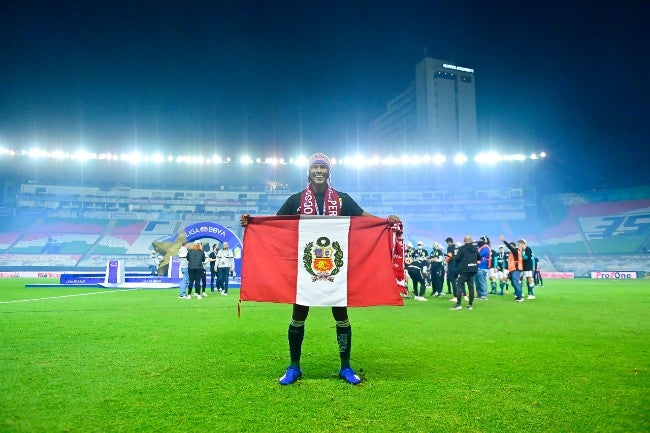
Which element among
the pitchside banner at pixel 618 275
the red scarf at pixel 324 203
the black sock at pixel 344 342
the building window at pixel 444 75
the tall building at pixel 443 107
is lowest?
the pitchside banner at pixel 618 275

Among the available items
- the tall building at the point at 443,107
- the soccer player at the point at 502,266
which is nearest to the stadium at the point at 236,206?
the tall building at the point at 443,107

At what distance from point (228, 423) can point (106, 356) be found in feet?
9.98

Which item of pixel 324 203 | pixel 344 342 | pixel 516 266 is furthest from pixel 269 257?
pixel 516 266

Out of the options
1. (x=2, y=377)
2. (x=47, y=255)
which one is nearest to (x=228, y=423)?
(x=2, y=377)

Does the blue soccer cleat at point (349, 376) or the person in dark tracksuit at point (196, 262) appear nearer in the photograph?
the blue soccer cleat at point (349, 376)

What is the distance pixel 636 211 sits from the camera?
45469 millimetres

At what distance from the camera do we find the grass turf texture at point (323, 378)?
296 cm

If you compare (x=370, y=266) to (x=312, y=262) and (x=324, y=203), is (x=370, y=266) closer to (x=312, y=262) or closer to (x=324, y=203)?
(x=312, y=262)

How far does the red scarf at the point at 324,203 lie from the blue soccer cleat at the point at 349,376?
169cm

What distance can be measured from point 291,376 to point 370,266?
4.61 ft

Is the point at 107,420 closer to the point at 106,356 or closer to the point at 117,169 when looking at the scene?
the point at 106,356

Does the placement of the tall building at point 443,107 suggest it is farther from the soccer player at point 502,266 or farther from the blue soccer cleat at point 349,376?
the blue soccer cleat at point 349,376

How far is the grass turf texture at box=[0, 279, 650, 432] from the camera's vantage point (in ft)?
9.71

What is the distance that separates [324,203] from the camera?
4.55 m
